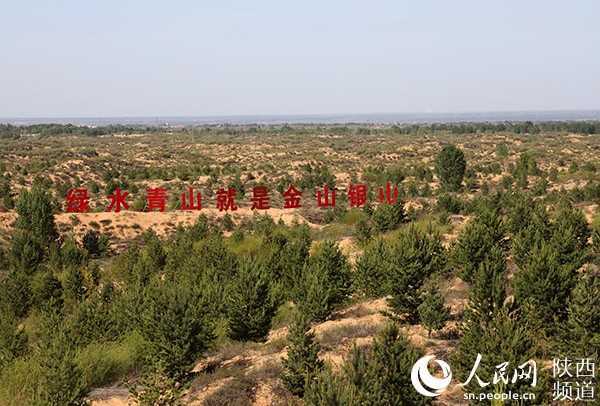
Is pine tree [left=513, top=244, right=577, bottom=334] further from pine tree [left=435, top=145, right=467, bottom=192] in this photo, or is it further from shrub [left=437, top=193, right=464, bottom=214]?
pine tree [left=435, top=145, right=467, bottom=192]

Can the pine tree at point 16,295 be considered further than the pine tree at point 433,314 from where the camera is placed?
Yes

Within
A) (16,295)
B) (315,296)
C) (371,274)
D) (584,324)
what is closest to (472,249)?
(371,274)

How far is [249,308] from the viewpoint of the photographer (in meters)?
17.2

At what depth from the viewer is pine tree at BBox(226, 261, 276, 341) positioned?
17.2 metres

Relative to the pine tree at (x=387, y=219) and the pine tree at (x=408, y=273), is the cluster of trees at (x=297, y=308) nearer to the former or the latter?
the pine tree at (x=408, y=273)

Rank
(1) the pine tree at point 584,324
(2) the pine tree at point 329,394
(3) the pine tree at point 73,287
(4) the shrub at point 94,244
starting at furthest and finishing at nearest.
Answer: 1. (4) the shrub at point 94,244
2. (3) the pine tree at point 73,287
3. (1) the pine tree at point 584,324
4. (2) the pine tree at point 329,394

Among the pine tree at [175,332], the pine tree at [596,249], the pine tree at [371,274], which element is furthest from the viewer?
the pine tree at [596,249]

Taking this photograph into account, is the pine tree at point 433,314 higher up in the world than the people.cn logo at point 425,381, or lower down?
lower down

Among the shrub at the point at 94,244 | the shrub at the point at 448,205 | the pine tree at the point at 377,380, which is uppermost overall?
the pine tree at the point at 377,380

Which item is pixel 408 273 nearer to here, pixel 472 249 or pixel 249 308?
pixel 472 249

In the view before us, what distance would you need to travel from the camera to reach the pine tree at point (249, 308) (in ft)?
56.5

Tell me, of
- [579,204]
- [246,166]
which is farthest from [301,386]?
[246,166]

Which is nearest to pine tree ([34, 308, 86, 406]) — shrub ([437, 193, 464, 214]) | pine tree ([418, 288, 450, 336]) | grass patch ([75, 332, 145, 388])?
grass patch ([75, 332, 145, 388])

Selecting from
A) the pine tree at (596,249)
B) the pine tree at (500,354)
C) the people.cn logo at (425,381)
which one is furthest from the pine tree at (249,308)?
the pine tree at (596,249)
